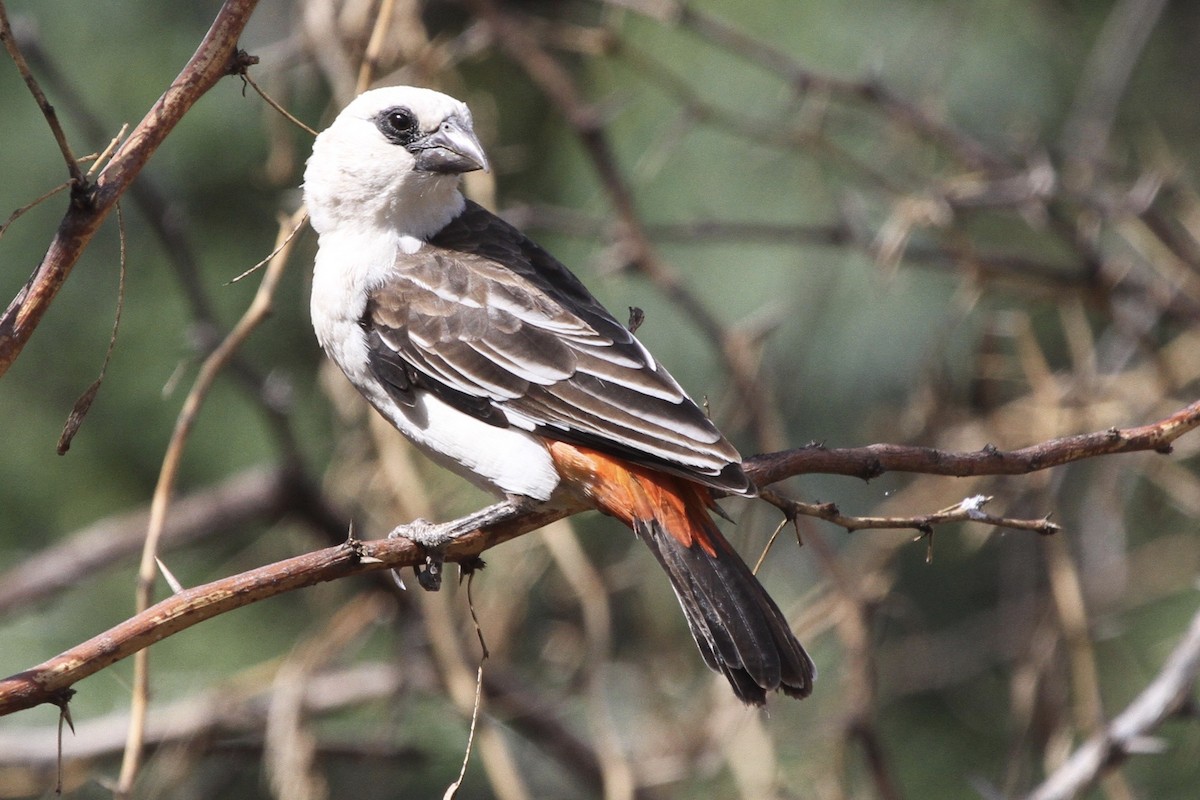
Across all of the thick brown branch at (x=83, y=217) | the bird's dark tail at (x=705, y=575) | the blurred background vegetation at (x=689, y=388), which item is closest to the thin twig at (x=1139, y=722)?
the blurred background vegetation at (x=689, y=388)

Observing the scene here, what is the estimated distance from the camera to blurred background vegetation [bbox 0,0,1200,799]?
4996 mm

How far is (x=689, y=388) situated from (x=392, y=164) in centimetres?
295

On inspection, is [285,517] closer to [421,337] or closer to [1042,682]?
[421,337]

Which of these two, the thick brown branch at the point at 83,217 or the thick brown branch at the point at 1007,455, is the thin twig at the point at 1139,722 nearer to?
the thick brown branch at the point at 1007,455

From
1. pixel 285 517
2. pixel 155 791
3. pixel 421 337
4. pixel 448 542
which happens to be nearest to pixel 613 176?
pixel 421 337

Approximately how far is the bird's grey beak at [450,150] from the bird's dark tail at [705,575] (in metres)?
0.90

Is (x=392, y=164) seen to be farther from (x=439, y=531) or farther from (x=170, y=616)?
(x=170, y=616)

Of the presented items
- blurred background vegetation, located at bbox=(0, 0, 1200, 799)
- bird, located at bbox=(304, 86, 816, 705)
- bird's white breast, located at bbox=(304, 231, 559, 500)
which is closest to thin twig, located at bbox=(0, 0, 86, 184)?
bird, located at bbox=(304, 86, 816, 705)

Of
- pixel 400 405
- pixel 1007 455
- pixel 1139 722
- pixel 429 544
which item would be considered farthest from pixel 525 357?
pixel 1139 722

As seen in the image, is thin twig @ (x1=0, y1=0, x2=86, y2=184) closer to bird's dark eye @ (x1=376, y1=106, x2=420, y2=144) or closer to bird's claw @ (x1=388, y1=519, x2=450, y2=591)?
bird's claw @ (x1=388, y1=519, x2=450, y2=591)

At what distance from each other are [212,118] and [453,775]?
3664mm

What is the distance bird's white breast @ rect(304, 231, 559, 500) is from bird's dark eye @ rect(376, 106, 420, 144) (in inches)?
11.6

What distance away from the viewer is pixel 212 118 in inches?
284

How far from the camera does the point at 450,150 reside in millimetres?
3838
